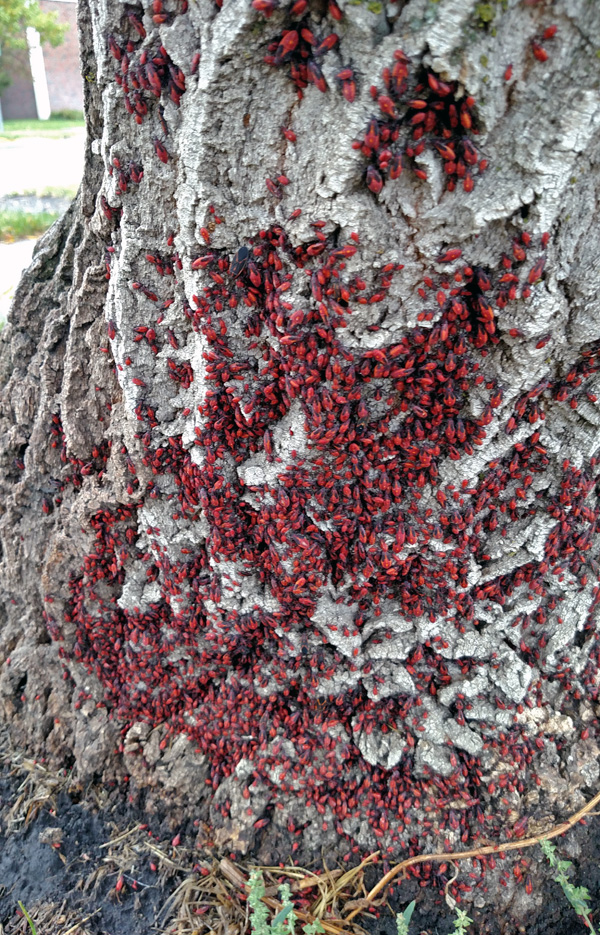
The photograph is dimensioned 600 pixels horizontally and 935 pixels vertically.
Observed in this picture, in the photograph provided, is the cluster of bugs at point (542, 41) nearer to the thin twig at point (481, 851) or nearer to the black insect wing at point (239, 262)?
the black insect wing at point (239, 262)

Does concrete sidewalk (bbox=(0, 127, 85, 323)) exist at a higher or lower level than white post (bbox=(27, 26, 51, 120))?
lower

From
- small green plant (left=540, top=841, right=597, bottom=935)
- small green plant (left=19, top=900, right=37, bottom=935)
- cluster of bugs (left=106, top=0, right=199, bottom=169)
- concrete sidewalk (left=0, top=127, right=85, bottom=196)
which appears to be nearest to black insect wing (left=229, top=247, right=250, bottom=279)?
cluster of bugs (left=106, top=0, right=199, bottom=169)

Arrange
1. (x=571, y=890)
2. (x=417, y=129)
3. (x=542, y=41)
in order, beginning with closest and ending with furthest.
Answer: (x=542, y=41) → (x=417, y=129) → (x=571, y=890)

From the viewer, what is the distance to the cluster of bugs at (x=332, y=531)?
2.02 metres

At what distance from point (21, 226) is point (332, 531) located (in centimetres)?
1054

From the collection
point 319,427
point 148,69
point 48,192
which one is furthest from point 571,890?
point 48,192

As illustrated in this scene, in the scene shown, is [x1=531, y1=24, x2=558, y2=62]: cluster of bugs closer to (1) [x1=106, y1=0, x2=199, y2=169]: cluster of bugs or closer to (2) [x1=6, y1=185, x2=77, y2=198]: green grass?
(1) [x1=106, y1=0, x2=199, y2=169]: cluster of bugs

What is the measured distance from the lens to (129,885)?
2.80 meters

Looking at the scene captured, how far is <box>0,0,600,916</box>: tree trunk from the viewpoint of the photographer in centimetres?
171

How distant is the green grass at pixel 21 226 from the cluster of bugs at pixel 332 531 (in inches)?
367

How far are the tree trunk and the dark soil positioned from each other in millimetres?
184

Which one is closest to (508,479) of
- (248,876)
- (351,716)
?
(351,716)

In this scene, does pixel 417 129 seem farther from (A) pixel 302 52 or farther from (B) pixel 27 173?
(B) pixel 27 173

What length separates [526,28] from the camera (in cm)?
155
